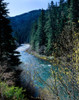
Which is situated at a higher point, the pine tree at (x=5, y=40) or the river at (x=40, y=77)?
the pine tree at (x=5, y=40)

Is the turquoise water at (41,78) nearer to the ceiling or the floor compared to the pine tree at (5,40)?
nearer to the floor

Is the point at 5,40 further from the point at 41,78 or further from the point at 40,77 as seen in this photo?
the point at 41,78

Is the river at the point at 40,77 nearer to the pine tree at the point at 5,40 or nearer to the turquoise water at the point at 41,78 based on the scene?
the turquoise water at the point at 41,78

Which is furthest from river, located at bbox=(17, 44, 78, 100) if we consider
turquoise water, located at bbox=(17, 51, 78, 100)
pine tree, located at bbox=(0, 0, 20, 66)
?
pine tree, located at bbox=(0, 0, 20, 66)

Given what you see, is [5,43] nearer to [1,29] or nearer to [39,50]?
[1,29]

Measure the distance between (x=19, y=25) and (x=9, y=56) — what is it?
533 feet

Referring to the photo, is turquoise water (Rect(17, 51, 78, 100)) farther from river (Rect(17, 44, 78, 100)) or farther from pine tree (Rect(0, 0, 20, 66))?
pine tree (Rect(0, 0, 20, 66))

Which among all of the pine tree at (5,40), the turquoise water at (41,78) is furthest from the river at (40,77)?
the pine tree at (5,40)

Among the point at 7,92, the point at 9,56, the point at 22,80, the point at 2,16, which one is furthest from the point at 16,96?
the point at 2,16

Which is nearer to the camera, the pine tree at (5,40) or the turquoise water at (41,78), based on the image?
the turquoise water at (41,78)

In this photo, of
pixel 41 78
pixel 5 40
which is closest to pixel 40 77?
pixel 41 78

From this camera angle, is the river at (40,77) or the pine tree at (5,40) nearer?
the river at (40,77)

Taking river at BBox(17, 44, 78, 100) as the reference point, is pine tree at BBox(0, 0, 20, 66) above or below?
above

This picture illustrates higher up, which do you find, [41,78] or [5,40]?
[5,40]
